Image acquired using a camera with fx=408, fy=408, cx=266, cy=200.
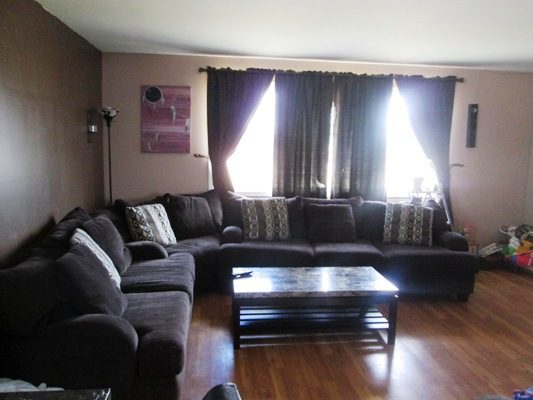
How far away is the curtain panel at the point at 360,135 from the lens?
186 inches

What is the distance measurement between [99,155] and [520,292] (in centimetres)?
468

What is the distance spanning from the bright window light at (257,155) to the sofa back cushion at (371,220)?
3.64ft

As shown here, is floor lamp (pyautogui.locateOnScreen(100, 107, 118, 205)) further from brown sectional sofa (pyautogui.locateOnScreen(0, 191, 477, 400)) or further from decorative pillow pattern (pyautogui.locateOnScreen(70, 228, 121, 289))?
decorative pillow pattern (pyautogui.locateOnScreen(70, 228, 121, 289))

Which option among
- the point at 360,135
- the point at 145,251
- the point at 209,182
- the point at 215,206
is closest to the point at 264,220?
the point at 215,206

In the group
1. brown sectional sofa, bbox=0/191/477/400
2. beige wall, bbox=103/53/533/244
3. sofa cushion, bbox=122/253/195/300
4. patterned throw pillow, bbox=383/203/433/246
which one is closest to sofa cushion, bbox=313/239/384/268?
brown sectional sofa, bbox=0/191/477/400

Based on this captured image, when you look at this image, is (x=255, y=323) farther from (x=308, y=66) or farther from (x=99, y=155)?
(x=308, y=66)

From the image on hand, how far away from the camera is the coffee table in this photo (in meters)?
2.88

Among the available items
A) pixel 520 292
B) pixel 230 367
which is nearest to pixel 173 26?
pixel 230 367

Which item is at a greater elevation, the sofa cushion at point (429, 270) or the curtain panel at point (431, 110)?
the curtain panel at point (431, 110)

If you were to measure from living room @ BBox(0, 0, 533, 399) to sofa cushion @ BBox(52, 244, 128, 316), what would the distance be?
53 centimetres

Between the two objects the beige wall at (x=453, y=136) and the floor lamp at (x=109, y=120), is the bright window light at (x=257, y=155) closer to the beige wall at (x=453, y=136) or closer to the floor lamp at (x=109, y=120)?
the beige wall at (x=453, y=136)

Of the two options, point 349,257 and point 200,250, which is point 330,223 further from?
point 200,250

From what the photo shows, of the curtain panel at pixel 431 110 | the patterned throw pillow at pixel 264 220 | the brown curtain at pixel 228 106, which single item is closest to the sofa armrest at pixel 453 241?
the curtain panel at pixel 431 110

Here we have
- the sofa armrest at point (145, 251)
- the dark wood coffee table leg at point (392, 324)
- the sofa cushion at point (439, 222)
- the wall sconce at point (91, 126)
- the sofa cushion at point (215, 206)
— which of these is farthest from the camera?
the sofa cushion at point (215, 206)
